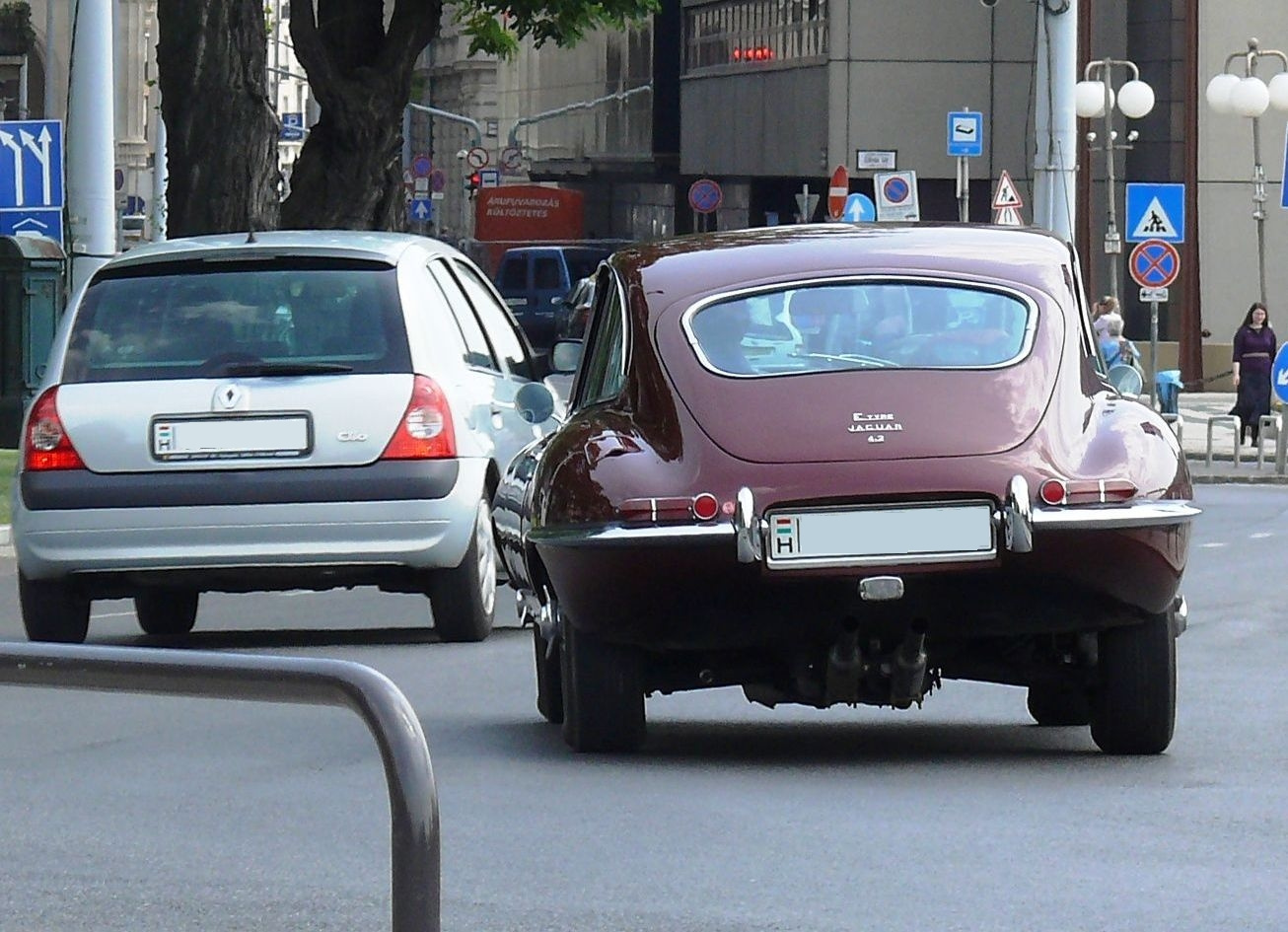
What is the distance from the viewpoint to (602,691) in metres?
8.25

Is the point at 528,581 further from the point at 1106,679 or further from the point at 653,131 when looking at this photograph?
the point at 653,131

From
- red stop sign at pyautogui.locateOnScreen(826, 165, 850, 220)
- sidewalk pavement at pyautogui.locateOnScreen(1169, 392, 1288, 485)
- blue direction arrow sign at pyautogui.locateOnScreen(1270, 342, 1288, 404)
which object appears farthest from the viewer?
red stop sign at pyautogui.locateOnScreen(826, 165, 850, 220)

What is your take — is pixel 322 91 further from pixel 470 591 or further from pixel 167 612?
pixel 470 591

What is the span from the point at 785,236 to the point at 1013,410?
1167 mm

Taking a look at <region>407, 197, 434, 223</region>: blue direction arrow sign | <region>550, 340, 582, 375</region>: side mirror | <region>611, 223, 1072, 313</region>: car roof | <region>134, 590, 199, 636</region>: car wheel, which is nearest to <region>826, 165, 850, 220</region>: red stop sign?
<region>134, 590, 199, 636</region>: car wheel

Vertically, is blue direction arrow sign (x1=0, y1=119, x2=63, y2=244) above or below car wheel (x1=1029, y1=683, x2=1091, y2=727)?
above

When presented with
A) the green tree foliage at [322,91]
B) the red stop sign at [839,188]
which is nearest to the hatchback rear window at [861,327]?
the green tree foliage at [322,91]

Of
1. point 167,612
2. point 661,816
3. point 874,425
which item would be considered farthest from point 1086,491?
point 167,612

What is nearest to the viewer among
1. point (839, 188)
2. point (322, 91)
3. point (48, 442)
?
point (48, 442)

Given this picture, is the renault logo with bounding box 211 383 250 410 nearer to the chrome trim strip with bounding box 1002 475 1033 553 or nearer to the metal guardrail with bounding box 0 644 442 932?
the chrome trim strip with bounding box 1002 475 1033 553

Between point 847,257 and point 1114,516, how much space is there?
1.18m

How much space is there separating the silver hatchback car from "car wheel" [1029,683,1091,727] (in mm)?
2557

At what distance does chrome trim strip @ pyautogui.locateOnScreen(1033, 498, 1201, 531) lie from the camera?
25.5 ft

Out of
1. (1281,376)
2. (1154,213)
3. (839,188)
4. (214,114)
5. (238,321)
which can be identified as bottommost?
(1281,376)
